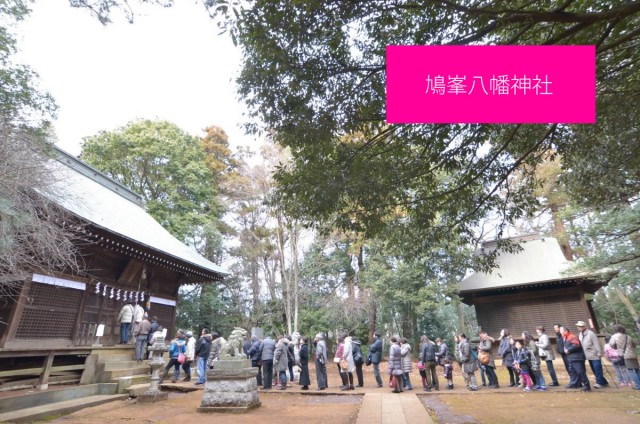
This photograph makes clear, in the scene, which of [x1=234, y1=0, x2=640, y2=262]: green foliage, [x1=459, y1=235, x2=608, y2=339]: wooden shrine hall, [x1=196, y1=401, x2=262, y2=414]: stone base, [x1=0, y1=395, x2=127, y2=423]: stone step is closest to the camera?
[x1=234, y1=0, x2=640, y2=262]: green foliage

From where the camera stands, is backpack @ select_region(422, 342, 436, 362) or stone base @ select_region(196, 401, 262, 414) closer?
stone base @ select_region(196, 401, 262, 414)

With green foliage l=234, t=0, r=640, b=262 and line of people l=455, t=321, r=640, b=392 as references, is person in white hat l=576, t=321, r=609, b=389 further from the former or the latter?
green foliage l=234, t=0, r=640, b=262

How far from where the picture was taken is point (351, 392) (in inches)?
352

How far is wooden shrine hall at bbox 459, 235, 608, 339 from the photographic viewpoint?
47.2ft

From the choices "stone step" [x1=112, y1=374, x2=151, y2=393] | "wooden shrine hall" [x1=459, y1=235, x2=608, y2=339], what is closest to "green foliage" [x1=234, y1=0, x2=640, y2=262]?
"stone step" [x1=112, y1=374, x2=151, y2=393]

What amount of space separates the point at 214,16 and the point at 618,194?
8.93 m

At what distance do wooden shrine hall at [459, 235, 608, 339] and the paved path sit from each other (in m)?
7.80

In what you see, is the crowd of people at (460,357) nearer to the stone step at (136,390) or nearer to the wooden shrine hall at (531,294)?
the stone step at (136,390)

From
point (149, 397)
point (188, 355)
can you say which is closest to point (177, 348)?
point (188, 355)

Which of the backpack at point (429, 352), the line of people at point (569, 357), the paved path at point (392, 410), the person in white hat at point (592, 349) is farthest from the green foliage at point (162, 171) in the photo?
the person in white hat at point (592, 349)

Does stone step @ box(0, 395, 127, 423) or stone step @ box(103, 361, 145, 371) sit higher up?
stone step @ box(103, 361, 145, 371)

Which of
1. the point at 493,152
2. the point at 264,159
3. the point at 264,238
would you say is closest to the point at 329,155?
the point at 493,152

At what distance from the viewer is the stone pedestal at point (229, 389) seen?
22.4ft

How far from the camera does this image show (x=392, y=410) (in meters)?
6.61
